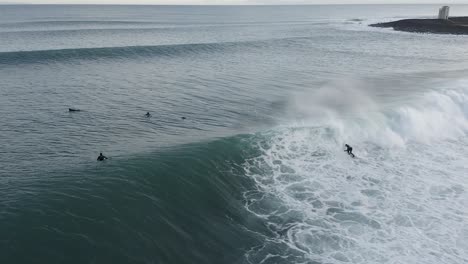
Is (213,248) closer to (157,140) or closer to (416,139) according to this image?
(157,140)

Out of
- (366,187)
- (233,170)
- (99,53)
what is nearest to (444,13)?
(99,53)

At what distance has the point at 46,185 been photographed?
17.4m

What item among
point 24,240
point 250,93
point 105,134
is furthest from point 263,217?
point 250,93

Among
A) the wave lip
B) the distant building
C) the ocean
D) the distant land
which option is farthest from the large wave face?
the distant building

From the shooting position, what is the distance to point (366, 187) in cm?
1977

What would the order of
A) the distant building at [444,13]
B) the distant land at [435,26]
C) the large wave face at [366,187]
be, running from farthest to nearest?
the distant building at [444,13], the distant land at [435,26], the large wave face at [366,187]

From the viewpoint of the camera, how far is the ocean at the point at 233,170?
14.5 metres

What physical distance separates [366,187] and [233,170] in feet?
23.5

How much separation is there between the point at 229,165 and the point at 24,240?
10607 millimetres

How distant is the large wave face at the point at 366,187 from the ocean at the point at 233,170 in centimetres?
8

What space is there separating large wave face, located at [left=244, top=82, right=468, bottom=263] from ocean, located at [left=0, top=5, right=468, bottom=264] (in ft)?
0.28

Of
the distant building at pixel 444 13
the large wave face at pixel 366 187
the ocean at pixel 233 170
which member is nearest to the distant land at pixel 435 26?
the distant building at pixel 444 13

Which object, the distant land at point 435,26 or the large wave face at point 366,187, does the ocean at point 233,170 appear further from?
the distant land at point 435,26

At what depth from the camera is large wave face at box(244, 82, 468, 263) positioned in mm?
14938
